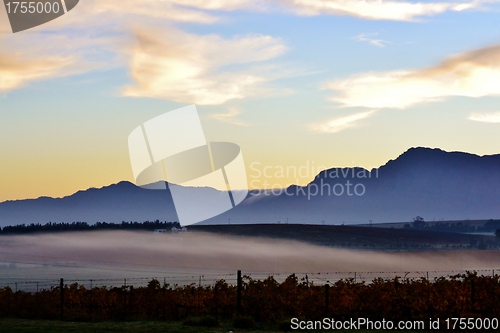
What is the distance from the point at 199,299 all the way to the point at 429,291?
13.7m

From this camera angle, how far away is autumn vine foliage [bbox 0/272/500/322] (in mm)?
40375

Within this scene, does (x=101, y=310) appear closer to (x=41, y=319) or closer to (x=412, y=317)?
(x=41, y=319)

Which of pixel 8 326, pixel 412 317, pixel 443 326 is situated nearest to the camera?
pixel 8 326

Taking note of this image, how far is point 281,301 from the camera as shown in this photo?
4206 cm

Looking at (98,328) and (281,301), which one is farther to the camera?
(281,301)

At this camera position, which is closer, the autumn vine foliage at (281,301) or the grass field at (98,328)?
the grass field at (98,328)

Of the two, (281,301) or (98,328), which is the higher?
(281,301)

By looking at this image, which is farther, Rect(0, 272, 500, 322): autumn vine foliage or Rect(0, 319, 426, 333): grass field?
Rect(0, 272, 500, 322): autumn vine foliage

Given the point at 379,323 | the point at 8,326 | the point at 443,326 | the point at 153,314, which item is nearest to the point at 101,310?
the point at 153,314

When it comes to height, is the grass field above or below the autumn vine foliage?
below

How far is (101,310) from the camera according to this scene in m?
45.4

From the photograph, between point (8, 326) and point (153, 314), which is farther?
point (153, 314)

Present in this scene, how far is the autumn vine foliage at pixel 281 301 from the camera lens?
4038cm

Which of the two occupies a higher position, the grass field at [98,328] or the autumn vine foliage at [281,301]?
the autumn vine foliage at [281,301]
